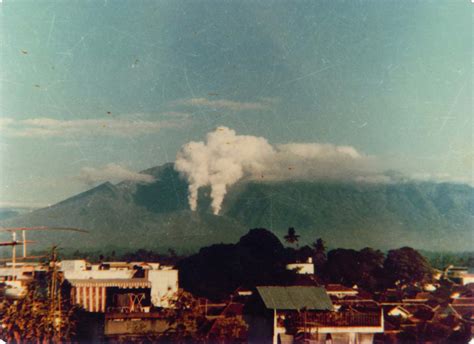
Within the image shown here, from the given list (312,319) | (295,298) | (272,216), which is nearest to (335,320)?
(312,319)

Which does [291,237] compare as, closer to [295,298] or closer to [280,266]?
[280,266]

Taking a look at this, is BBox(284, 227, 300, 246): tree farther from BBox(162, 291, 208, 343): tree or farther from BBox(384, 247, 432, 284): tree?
BBox(162, 291, 208, 343): tree

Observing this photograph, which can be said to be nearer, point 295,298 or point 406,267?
point 295,298

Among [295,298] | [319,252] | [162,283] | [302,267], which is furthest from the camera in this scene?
[319,252]

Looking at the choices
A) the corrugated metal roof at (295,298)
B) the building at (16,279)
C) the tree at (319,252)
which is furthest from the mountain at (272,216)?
the corrugated metal roof at (295,298)

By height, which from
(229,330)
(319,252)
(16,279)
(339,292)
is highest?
(319,252)

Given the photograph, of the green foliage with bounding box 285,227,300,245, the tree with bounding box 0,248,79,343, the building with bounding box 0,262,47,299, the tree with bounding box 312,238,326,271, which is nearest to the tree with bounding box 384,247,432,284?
the tree with bounding box 312,238,326,271

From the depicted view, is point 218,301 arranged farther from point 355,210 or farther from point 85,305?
point 355,210
